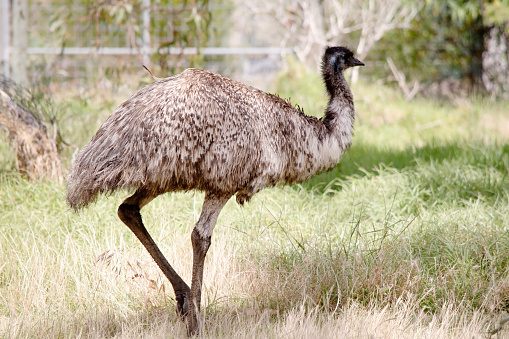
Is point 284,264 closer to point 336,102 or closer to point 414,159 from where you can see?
point 336,102

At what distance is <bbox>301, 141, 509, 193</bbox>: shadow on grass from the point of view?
19.5ft

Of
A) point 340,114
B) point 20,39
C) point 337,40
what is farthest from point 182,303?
point 337,40

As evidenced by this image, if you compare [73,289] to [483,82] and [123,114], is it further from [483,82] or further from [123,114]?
[483,82]

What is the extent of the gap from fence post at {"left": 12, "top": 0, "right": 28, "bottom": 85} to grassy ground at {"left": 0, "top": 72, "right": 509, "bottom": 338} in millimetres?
2155

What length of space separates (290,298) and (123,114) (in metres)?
1.49

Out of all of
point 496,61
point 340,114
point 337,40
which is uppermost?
point 337,40

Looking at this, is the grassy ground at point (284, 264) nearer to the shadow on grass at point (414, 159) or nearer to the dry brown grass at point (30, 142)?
the dry brown grass at point (30, 142)

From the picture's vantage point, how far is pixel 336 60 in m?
3.98

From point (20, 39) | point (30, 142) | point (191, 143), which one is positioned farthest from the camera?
point (20, 39)

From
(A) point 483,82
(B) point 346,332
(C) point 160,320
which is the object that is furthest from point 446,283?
(A) point 483,82

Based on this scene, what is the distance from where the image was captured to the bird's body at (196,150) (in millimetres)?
3004

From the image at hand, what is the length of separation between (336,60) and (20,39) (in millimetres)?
4658

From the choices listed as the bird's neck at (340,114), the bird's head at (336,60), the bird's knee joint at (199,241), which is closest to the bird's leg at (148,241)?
the bird's knee joint at (199,241)

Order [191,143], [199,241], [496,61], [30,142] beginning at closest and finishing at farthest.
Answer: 1. [191,143]
2. [199,241]
3. [30,142]
4. [496,61]
